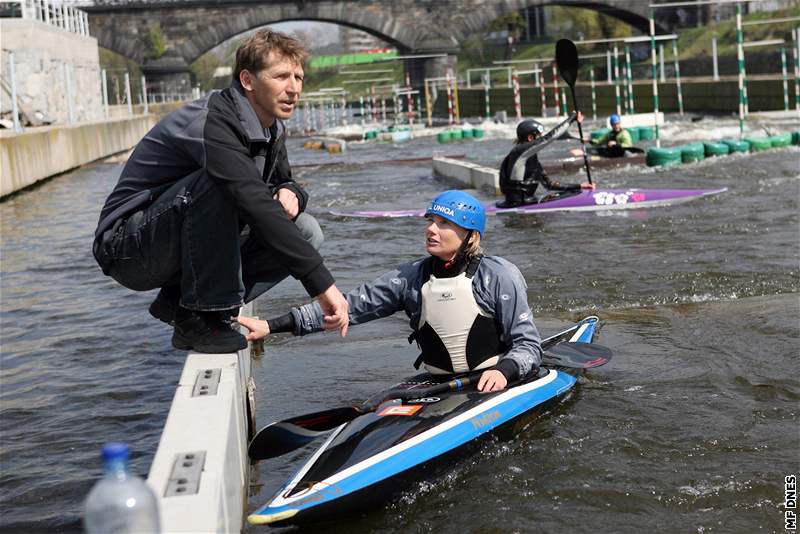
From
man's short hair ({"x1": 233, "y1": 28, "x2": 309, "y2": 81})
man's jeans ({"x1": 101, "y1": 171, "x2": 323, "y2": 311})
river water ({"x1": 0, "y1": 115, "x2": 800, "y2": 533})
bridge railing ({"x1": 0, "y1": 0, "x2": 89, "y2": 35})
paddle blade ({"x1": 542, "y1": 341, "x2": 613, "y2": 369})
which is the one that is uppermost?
bridge railing ({"x1": 0, "y1": 0, "x2": 89, "y2": 35})

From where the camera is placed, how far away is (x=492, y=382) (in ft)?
16.6

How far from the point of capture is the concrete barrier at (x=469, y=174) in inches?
688

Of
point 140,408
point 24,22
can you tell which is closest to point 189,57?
point 24,22

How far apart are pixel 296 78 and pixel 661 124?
1117 inches

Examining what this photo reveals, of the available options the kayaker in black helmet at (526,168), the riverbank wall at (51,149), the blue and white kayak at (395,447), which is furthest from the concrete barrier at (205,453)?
the riverbank wall at (51,149)

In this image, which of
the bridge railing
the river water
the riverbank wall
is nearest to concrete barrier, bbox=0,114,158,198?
the riverbank wall

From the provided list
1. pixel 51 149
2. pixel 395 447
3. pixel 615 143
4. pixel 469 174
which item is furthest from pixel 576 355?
pixel 51 149

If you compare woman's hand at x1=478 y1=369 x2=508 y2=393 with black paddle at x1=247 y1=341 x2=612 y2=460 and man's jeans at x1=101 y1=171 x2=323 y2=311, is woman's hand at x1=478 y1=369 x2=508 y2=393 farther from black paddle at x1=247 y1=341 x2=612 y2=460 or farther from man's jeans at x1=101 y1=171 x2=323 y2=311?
man's jeans at x1=101 y1=171 x2=323 y2=311

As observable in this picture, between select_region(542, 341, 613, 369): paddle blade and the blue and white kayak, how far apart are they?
478 millimetres

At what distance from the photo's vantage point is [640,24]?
73.6 meters

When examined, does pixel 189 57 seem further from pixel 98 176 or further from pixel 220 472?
pixel 220 472

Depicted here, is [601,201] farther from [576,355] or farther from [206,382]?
[206,382]

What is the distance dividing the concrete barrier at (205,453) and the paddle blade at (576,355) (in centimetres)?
163

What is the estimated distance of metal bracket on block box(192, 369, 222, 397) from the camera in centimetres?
446
